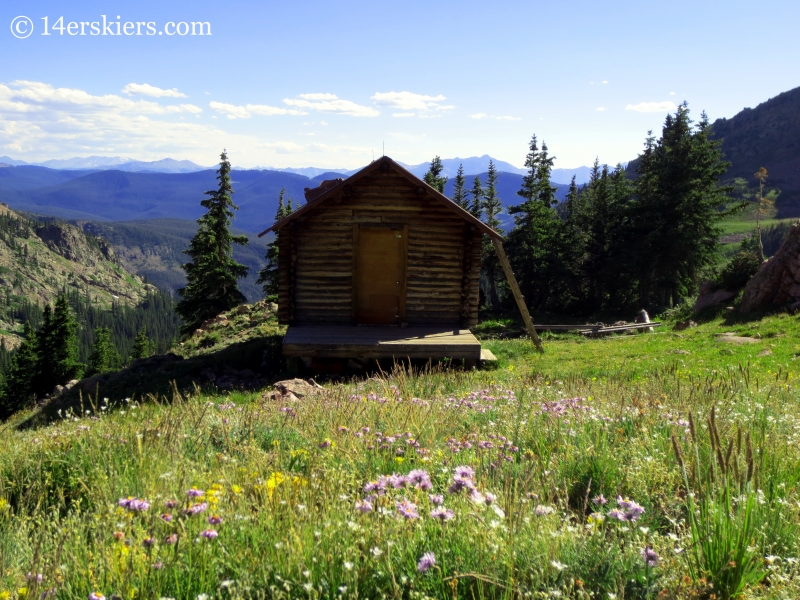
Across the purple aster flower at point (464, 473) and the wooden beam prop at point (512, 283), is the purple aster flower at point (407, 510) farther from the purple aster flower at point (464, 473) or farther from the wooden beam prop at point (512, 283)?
the wooden beam prop at point (512, 283)

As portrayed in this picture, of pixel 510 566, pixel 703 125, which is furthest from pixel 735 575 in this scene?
pixel 703 125

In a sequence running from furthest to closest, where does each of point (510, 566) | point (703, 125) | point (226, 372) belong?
point (703, 125) < point (226, 372) < point (510, 566)

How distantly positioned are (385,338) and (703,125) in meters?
30.6

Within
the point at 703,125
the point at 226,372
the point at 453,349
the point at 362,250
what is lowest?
the point at 226,372

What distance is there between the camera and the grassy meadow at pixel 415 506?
251 centimetres

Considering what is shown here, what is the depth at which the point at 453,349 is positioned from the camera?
14.0 meters

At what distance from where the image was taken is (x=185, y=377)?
15.1 meters

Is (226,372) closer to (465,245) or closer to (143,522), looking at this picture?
(465,245)

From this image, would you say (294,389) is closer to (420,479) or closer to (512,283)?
(420,479)

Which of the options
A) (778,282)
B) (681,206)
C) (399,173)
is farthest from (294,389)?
(681,206)

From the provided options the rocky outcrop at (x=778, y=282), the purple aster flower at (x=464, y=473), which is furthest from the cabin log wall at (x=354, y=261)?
the purple aster flower at (x=464, y=473)

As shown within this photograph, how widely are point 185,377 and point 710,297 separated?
68.0 ft

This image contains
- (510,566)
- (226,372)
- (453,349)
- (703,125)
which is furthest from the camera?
(703,125)

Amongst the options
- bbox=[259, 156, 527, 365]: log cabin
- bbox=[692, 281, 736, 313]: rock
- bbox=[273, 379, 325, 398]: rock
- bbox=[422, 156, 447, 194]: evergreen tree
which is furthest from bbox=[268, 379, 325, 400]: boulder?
bbox=[422, 156, 447, 194]: evergreen tree
